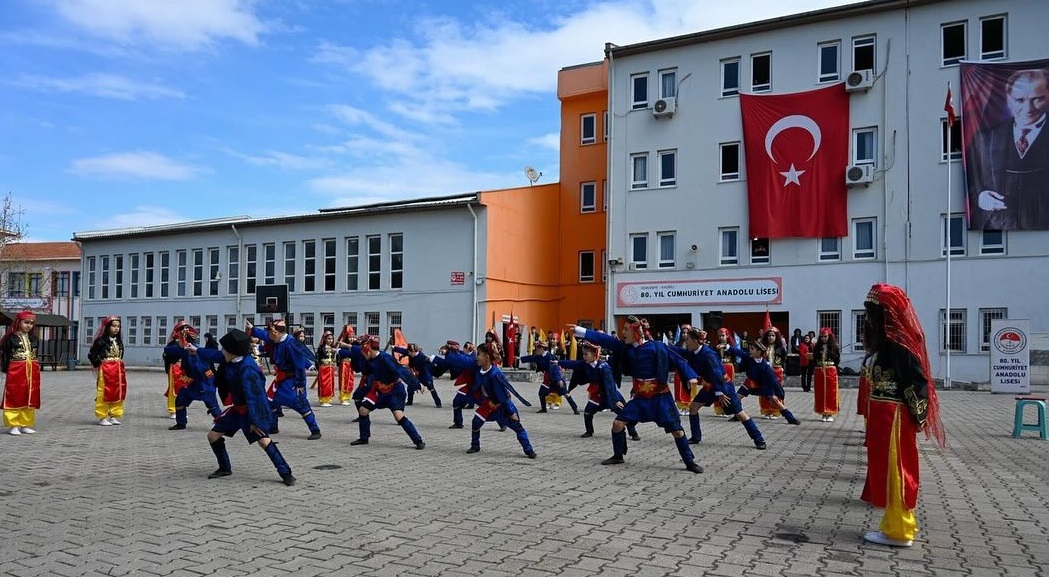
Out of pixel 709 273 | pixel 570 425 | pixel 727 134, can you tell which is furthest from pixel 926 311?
pixel 570 425

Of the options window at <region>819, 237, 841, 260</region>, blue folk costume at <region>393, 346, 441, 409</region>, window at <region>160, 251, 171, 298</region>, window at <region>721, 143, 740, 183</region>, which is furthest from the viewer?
window at <region>160, 251, 171, 298</region>

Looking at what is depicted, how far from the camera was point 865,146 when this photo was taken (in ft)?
106

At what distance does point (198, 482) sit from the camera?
30.0 ft

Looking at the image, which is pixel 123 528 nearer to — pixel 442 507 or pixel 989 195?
pixel 442 507

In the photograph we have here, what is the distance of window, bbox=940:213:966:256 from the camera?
30312mm

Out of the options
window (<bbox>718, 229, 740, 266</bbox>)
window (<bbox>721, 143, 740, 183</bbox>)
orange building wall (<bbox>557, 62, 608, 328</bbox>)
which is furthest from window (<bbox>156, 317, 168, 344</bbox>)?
window (<bbox>721, 143, 740, 183</bbox>)

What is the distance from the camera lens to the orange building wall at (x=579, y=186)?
4044 cm

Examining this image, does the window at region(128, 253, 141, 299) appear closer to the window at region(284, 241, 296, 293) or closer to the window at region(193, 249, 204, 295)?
the window at region(193, 249, 204, 295)

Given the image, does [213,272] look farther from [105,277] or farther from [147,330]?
[105,277]

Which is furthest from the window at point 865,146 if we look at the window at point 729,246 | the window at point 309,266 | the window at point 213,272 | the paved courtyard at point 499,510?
the window at point 213,272

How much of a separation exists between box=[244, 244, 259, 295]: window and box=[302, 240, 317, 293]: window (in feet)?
10.5

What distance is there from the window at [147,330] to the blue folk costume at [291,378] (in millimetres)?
38173

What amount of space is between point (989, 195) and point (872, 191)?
3.90m

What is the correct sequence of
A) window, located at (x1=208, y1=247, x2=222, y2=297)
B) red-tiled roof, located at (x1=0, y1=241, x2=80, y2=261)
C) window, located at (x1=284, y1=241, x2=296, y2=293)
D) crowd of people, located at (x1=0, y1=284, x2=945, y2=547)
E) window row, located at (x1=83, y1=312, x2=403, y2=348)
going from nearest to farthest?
crowd of people, located at (x1=0, y1=284, x2=945, y2=547), window row, located at (x1=83, y1=312, x2=403, y2=348), window, located at (x1=284, y1=241, x2=296, y2=293), window, located at (x1=208, y1=247, x2=222, y2=297), red-tiled roof, located at (x1=0, y1=241, x2=80, y2=261)
